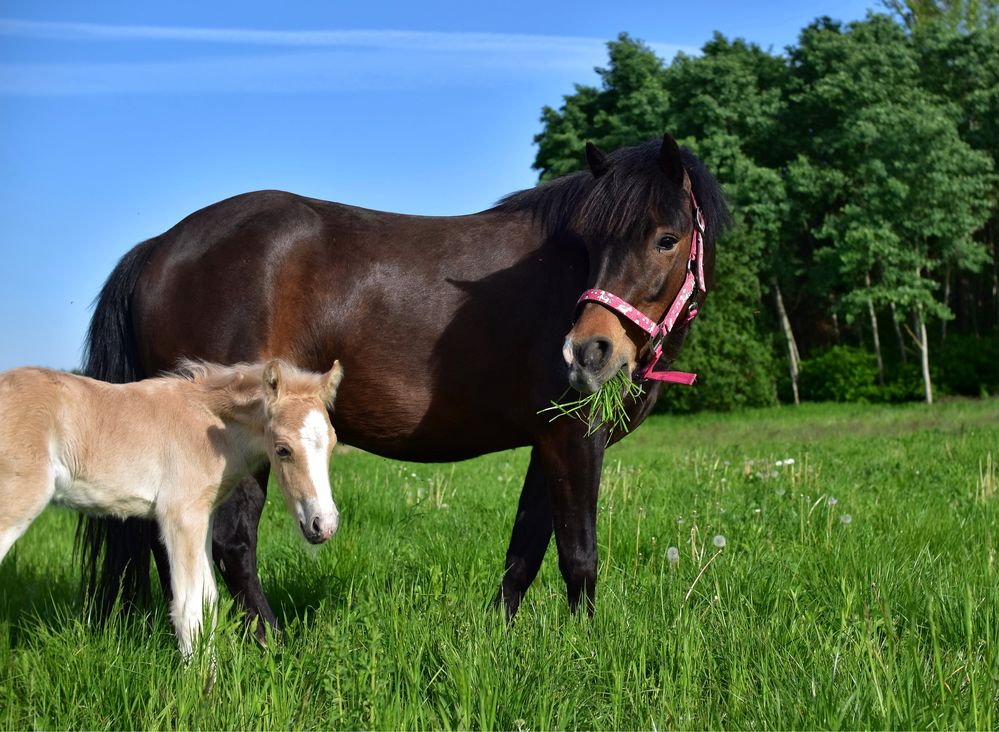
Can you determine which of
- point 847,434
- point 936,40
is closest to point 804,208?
point 936,40

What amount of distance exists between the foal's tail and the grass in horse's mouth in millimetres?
2097

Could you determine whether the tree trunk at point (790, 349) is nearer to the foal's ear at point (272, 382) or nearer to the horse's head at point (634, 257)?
the horse's head at point (634, 257)

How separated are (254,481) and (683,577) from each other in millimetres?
2186

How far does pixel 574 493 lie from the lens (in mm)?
4035

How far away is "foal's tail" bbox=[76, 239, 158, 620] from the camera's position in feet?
14.0

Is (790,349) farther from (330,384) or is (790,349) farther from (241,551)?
(330,384)

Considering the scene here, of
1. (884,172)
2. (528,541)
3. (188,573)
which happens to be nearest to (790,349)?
(884,172)

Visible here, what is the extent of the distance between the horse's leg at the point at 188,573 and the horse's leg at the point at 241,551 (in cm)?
48

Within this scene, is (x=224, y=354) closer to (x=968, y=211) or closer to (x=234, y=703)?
(x=234, y=703)

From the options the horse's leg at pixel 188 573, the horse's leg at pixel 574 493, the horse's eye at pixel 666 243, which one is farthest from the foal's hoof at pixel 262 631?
the horse's eye at pixel 666 243

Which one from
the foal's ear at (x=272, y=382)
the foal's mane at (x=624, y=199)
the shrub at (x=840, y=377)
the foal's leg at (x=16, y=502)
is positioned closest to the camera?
the foal's leg at (x=16, y=502)

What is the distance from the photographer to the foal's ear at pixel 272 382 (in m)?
3.42

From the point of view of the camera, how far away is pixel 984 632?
12.0 ft

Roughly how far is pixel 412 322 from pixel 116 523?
1.72 m
